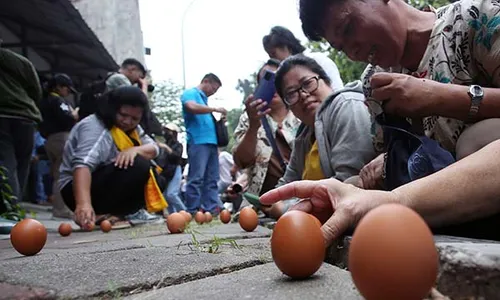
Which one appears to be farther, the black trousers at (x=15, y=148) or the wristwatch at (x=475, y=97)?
the black trousers at (x=15, y=148)

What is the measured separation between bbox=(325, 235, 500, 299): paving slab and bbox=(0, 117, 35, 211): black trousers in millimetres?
3731

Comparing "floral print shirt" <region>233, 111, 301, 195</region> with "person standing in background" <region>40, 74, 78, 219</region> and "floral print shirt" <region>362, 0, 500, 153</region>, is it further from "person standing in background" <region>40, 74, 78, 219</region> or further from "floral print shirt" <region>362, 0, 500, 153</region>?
"person standing in background" <region>40, 74, 78, 219</region>

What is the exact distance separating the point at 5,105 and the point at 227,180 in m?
6.95

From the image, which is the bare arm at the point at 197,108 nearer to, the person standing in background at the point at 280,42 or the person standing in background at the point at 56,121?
the person standing in background at the point at 56,121

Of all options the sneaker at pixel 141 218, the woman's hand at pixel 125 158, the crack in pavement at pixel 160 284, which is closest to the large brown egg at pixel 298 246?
the crack in pavement at pixel 160 284

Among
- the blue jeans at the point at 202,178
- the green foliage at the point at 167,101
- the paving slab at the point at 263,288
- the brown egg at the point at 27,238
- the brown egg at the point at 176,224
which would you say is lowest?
the green foliage at the point at 167,101

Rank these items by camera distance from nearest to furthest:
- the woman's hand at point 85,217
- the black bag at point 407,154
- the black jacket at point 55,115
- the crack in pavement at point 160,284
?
1. the crack in pavement at point 160,284
2. the black bag at point 407,154
3. the woman's hand at point 85,217
4. the black jacket at point 55,115

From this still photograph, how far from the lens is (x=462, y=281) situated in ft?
3.40

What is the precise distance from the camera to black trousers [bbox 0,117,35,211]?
3.99 metres

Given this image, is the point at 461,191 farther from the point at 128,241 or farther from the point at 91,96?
the point at 91,96

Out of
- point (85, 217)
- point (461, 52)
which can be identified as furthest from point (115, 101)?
point (461, 52)

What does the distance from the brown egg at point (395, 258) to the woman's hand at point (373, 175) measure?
4.51 ft

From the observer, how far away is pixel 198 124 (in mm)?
6727

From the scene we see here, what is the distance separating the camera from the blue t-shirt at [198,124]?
21.9ft
